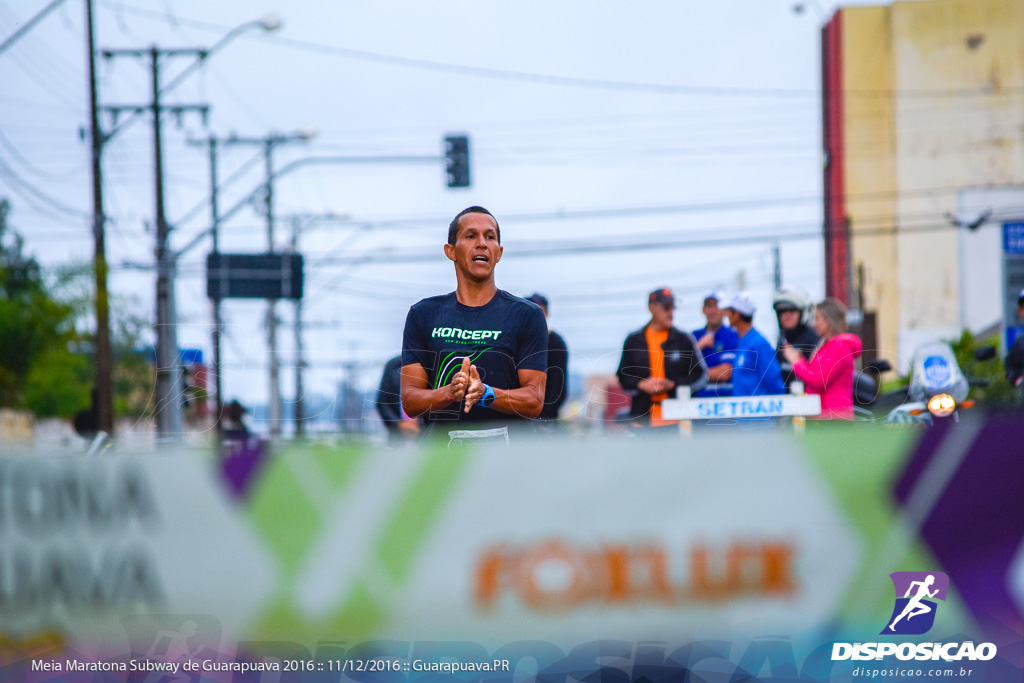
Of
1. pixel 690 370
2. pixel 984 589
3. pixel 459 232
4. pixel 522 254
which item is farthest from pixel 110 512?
pixel 522 254

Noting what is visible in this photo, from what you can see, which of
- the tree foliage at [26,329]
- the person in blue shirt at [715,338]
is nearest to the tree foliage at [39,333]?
the tree foliage at [26,329]

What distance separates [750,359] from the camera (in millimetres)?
6469

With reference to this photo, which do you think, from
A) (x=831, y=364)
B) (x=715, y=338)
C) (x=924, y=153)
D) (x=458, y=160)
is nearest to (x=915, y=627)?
(x=831, y=364)

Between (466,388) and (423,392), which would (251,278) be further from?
(466,388)

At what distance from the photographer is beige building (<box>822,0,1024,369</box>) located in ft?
132

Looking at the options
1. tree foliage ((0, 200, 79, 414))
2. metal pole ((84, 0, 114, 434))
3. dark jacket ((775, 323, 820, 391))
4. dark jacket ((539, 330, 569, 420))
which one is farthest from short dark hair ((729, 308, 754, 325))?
tree foliage ((0, 200, 79, 414))

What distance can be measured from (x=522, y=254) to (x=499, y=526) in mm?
25993

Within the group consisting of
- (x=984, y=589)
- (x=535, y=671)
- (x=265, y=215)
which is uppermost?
(x=265, y=215)

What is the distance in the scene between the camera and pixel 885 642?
3.67 m

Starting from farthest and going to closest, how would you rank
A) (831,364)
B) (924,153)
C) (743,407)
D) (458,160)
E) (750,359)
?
(924,153) < (458,160) < (750,359) < (831,364) < (743,407)

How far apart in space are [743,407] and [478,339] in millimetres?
1771

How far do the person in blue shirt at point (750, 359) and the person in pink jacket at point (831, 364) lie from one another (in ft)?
0.43

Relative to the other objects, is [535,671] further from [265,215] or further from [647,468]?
[265,215]

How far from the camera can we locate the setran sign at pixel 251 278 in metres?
28.4
